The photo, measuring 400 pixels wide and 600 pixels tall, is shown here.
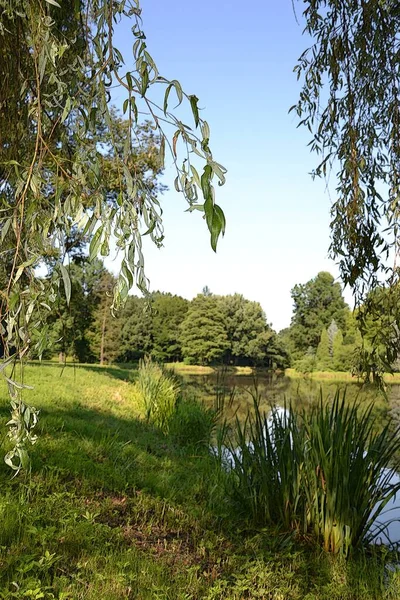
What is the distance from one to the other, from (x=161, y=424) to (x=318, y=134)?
19.1 feet

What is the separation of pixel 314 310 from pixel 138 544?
52353 millimetres

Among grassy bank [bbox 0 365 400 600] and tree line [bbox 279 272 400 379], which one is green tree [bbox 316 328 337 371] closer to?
tree line [bbox 279 272 400 379]

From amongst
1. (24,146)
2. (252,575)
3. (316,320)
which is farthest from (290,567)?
(316,320)

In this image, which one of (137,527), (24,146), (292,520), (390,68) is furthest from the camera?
(292,520)

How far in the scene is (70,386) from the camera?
11.2 m

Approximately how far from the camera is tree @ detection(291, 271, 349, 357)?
171 feet

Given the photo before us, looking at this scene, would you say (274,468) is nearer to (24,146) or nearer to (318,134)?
(318,134)

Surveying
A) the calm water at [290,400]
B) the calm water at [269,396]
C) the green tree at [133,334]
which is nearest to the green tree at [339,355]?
the green tree at [133,334]

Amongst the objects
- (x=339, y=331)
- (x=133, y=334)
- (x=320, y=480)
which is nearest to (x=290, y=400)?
(x=320, y=480)

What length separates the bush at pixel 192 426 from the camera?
7.50 meters

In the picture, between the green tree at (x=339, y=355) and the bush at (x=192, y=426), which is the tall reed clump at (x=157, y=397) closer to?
the bush at (x=192, y=426)

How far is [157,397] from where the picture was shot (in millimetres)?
9203

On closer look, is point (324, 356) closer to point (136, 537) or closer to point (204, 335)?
point (204, 335)

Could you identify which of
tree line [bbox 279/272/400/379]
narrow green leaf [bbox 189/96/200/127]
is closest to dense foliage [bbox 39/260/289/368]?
tree line [bbox 279/272/400/379]
